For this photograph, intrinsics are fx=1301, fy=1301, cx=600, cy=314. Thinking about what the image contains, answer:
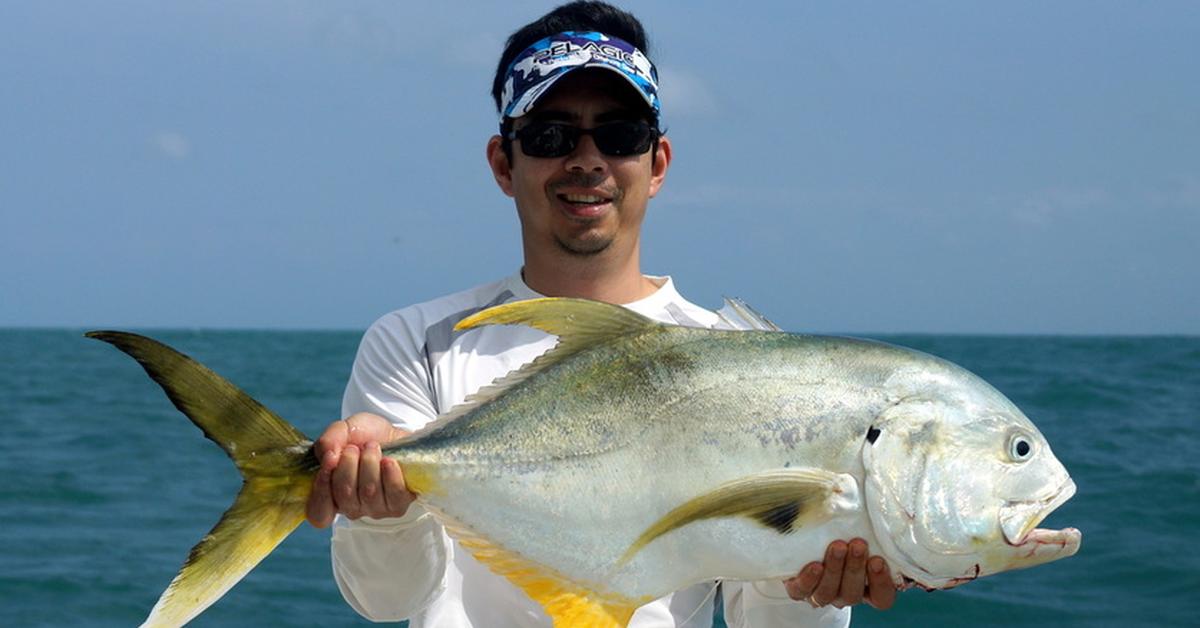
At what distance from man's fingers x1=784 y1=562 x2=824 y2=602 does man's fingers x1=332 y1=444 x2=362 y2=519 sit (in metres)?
0.90

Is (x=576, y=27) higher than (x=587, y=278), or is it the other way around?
(x=576, y=27)

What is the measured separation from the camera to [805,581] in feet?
8.55

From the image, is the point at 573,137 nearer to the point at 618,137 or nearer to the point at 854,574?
the point at 618,137

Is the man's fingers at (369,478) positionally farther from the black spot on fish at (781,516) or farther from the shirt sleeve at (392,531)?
the black spot on fish at (781,516)

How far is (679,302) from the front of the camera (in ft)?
11.5

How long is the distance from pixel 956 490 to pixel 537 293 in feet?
4.42

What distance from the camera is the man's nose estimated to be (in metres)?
3.24

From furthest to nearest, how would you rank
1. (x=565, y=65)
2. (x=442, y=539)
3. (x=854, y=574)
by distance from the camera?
1. (x=565, y=65)
2. (x=442, y=539)
3. (x=854, y=574)

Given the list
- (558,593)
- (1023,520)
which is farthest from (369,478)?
(1023,520)

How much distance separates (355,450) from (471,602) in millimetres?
717

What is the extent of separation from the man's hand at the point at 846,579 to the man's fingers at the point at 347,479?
91 centimetres

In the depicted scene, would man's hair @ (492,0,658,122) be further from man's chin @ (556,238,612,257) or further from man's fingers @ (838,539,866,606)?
man's fingers @ (838,539,866,606)

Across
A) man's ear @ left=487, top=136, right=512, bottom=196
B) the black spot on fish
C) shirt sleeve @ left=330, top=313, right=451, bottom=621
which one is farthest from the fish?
man's ear @ left=487, top=136, right=512, bottom=196

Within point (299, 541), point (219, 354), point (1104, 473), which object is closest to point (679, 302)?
point (299, 541)
